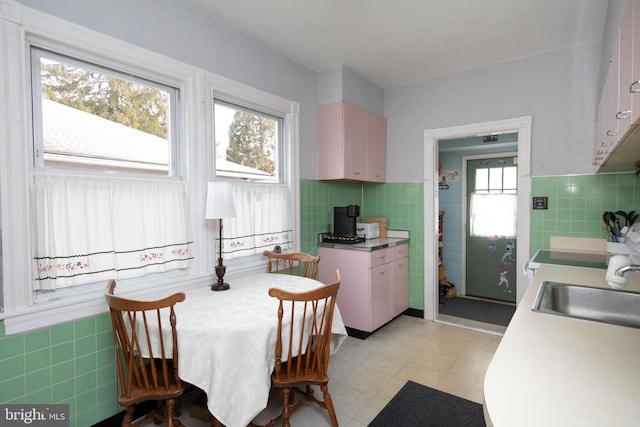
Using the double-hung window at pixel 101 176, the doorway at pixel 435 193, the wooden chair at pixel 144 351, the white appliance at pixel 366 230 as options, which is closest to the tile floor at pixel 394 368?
the doorway at pixel 435 193

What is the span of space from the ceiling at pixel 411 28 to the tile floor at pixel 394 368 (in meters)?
2.65

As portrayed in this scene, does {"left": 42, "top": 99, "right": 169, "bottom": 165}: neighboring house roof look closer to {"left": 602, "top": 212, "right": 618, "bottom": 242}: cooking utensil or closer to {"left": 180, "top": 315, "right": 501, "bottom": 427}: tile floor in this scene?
{"left": 180, "top": 315, "right": 501, "bottom": 427}: tile floor

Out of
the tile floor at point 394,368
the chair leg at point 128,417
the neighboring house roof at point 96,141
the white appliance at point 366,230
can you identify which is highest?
the neighboring house roof at point 96,141

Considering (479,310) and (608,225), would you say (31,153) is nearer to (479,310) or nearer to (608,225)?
(608,225)

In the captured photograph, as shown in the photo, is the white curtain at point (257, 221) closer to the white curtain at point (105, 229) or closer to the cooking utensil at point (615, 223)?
the white curtain at point (105, 229)

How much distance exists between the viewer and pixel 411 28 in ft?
8.57

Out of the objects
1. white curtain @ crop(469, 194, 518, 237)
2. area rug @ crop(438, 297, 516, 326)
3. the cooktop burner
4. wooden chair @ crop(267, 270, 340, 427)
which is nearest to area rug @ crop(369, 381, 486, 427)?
wooden chair @ crop(267, 270, 340, 427)

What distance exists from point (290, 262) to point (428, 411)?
1.48 metres

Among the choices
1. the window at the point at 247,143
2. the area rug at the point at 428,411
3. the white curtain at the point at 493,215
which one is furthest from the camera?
the white curtain at the point at 493,215

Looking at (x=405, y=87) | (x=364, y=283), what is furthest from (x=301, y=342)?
(x=405, y=87)

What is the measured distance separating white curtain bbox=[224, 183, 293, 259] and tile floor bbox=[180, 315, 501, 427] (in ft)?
3.56

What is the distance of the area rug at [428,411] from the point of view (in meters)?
2.01

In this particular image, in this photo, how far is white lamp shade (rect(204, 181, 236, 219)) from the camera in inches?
86.7

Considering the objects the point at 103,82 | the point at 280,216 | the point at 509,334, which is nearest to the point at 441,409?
the point at 509,334
